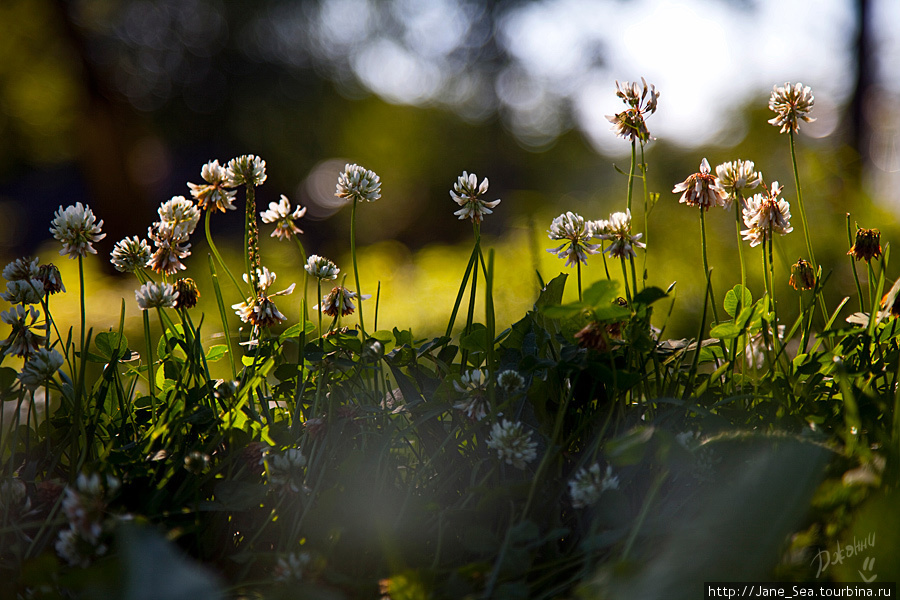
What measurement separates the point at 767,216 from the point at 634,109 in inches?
6.0

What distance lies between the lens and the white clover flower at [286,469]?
17.8 inches

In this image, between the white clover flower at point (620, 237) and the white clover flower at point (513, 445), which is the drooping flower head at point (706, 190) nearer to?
the white clover flower at point (620, 237)

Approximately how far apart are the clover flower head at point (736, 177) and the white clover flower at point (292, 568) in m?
0.46

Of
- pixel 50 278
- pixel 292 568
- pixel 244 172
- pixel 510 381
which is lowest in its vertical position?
pixel 292 568

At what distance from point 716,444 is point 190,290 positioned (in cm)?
46

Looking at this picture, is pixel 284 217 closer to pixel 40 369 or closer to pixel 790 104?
pixel 40 369

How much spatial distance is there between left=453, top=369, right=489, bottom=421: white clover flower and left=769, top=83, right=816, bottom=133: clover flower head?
0.38 m

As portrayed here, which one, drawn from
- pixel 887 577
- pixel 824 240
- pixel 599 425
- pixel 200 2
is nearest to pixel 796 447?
pixel 887 577

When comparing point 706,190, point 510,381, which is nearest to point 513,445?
point 510,381

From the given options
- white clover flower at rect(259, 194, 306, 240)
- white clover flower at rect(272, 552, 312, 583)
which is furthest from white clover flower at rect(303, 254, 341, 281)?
white clover flower at rect(272, 552, 312, 583)

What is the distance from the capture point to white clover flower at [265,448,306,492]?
0.45 m

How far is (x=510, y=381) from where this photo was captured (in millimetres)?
500

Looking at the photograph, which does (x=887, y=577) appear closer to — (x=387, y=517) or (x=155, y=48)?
(x=387, y=517)

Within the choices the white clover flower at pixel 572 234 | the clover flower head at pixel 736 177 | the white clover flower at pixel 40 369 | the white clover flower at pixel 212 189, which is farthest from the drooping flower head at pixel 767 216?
the white clover flower at pixel 40 369
